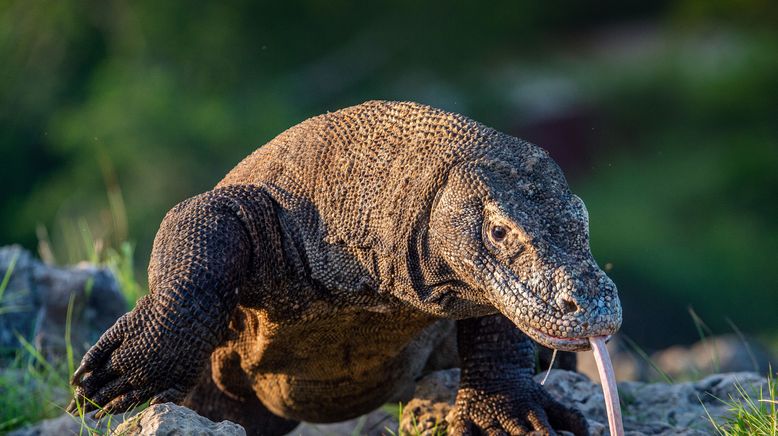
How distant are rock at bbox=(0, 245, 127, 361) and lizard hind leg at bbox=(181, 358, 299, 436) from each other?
118cm

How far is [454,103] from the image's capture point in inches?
786

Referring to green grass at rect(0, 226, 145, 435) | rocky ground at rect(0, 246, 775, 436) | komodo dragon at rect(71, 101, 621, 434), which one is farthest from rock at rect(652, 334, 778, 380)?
green grass at rect(0, 226, 145, 435)

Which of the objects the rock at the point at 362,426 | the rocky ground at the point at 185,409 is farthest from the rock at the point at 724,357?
the rock at the point at 362,426

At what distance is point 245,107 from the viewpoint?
17266 millimetres

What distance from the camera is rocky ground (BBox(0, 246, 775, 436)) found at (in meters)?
4.05

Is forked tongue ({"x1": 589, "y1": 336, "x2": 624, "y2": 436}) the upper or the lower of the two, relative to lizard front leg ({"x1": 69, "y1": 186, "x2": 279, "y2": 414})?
lower

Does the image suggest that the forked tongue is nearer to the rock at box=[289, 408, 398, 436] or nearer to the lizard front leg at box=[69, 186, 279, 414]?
the lizard front leg at box=[69, 186, 279, 414]

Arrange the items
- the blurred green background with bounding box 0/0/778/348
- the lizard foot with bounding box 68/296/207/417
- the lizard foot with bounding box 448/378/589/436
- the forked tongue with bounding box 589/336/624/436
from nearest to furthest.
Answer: the forked tongue with bounding box 589/336/624/436 < the lizard foot with bounding box 68/296/207/417 < the lizard foot with bounding box 448/378/589/436 < the blurred green background with bounding box 0/0/778/348

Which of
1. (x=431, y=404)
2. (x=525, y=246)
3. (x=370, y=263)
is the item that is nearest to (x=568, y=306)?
(x=525, y=246)

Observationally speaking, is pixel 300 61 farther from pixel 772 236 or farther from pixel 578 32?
pixel 578 32

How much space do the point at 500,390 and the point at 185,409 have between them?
1204mm

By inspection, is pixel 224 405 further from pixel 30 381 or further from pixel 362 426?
pixel 30 381

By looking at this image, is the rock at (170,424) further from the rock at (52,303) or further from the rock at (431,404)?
the rock at (52,303)

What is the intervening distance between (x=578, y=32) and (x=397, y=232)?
25.9 m
